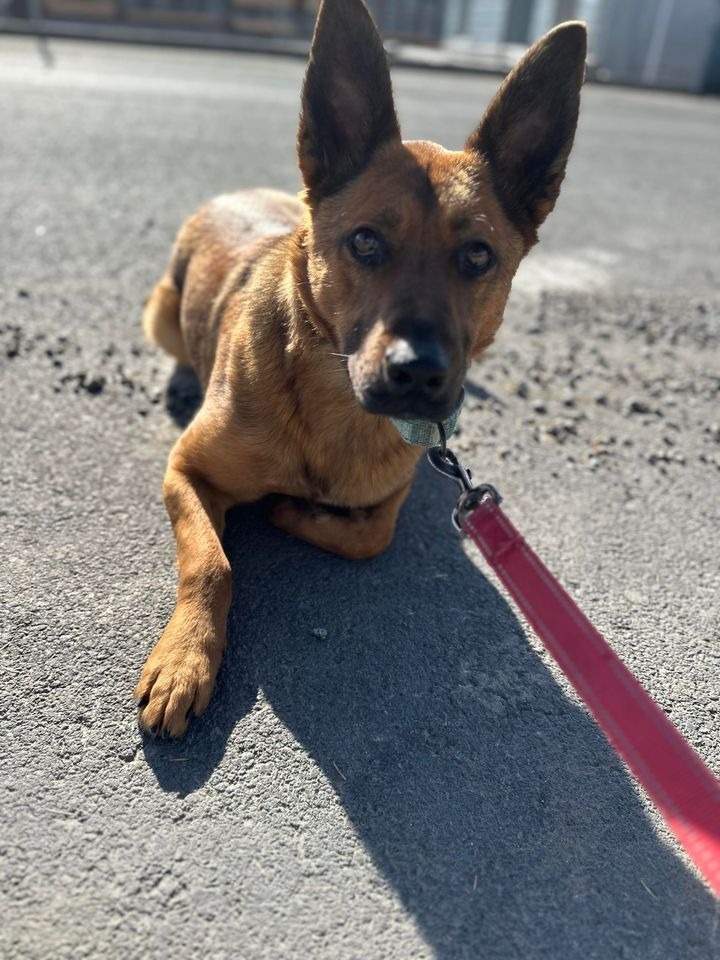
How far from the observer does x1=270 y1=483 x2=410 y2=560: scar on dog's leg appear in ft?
9.87

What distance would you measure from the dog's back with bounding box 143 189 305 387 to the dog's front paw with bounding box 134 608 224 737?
1.60m

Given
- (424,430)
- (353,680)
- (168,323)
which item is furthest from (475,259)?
(168,323)

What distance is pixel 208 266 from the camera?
3.95 metres

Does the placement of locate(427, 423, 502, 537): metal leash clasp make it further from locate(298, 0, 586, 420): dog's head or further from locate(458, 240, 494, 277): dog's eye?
locate(458, 240, 494, 277): dog's eye

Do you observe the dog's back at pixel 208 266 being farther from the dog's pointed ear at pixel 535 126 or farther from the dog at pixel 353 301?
the dog's pointed ear at pixel 535 126

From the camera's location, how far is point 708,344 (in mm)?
5484

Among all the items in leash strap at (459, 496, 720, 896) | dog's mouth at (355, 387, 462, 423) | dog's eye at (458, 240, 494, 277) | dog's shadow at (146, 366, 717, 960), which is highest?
dog's eye at (458, 240, 494, 277)

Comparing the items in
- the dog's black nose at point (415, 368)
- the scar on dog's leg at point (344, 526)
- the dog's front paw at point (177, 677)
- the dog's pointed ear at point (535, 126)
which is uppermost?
the dog's pointed ear at point (535, 126)

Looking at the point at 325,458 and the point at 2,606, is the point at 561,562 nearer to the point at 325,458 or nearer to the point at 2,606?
the point at 325,458

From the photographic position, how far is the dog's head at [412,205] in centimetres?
240

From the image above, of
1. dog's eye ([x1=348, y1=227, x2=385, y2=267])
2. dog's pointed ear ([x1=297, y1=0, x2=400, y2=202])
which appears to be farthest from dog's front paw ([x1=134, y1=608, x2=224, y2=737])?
dog's pointed ear ([x1=297, y1=0, x2=400, y2=202])

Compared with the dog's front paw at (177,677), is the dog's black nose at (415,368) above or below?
above

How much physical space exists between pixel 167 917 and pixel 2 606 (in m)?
1.24

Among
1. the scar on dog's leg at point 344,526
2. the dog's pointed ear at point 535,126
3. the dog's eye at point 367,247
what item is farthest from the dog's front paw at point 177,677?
the dog's pointed ear at point 535,126
